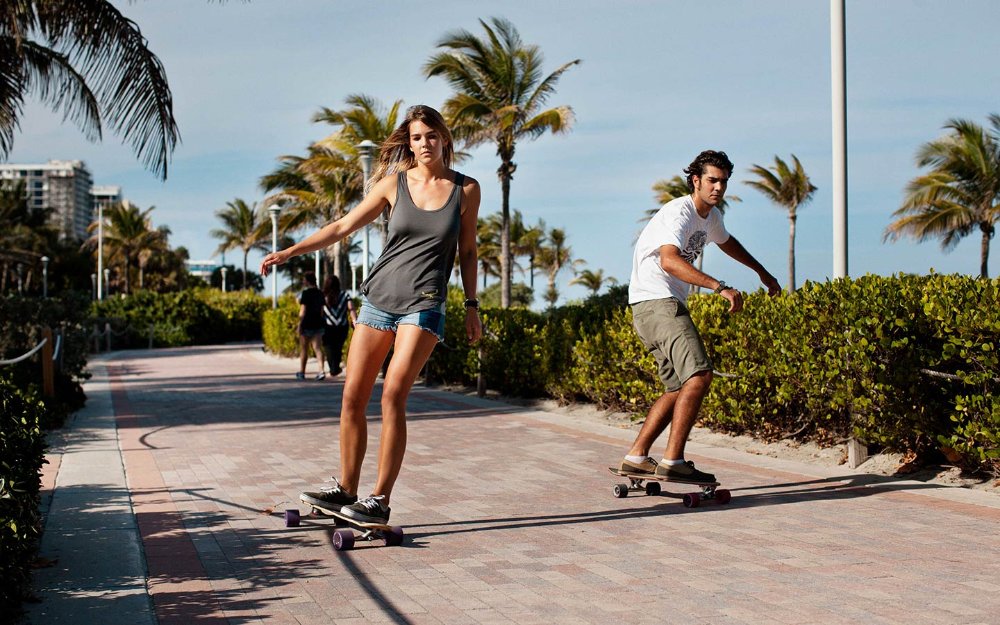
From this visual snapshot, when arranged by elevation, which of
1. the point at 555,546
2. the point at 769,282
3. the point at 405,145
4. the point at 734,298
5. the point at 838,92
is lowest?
the point at 555,546

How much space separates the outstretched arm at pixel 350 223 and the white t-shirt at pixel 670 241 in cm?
164

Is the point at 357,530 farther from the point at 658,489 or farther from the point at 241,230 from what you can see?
the point at 241,230

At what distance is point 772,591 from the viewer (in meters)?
3.94

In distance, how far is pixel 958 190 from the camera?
4338 cm

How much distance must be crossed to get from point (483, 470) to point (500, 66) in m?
22.8

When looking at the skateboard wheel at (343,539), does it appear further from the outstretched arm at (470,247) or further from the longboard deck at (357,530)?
the outstretched arm at (470,247)

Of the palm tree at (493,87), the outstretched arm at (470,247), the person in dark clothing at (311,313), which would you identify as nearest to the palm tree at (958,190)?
the palm tree at (493,87)

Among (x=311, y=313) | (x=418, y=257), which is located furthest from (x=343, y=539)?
(x=311, y=313)

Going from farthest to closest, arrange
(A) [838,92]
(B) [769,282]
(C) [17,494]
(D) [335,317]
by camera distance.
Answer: (D) [335,317], (A) [838,92], (B) [769,282], (C) [17,494]

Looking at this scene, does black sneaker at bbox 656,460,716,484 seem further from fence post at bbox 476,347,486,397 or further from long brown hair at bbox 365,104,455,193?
fence post at bbox 476,347,486,397

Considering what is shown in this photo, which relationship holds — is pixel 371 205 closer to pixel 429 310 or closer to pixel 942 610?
pixel 429 310

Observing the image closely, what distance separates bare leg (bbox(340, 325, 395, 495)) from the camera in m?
5.02

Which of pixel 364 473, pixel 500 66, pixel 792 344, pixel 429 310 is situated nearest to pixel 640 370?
pixel 792 344

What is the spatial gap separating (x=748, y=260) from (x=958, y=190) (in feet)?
136
